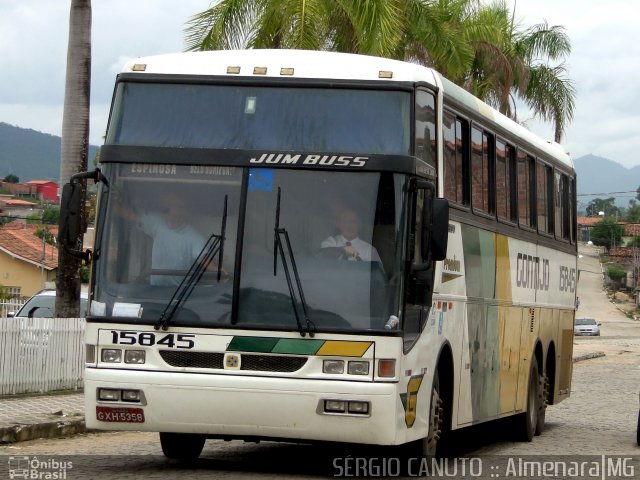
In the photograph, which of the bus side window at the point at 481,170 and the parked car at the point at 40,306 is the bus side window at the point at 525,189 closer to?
the bus side window at the point at 481,170

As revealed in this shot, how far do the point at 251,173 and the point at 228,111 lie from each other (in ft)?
2.12

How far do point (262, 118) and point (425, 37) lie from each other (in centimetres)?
1770

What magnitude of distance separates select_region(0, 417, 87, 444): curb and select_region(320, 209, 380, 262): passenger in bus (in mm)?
4929

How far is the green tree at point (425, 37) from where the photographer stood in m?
23.8

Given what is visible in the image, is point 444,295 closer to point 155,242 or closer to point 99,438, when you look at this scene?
point 155,242

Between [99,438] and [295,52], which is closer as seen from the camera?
[295,52]

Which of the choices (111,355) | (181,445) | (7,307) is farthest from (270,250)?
(7,307)

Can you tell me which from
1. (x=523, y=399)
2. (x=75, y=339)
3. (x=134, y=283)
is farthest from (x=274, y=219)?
(x=75, y=339)

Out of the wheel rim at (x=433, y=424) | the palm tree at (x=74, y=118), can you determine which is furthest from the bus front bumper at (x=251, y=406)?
the palm tree at (x=74, y=118)

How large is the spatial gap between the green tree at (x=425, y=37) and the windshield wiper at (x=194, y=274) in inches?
528

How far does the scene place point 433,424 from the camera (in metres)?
11.4

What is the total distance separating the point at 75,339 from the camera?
19453 mm

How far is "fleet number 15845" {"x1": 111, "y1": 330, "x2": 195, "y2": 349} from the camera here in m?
10.2

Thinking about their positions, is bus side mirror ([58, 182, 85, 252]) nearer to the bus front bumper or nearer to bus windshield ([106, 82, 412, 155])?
bus windshield ([106, 82, 412, 155])
